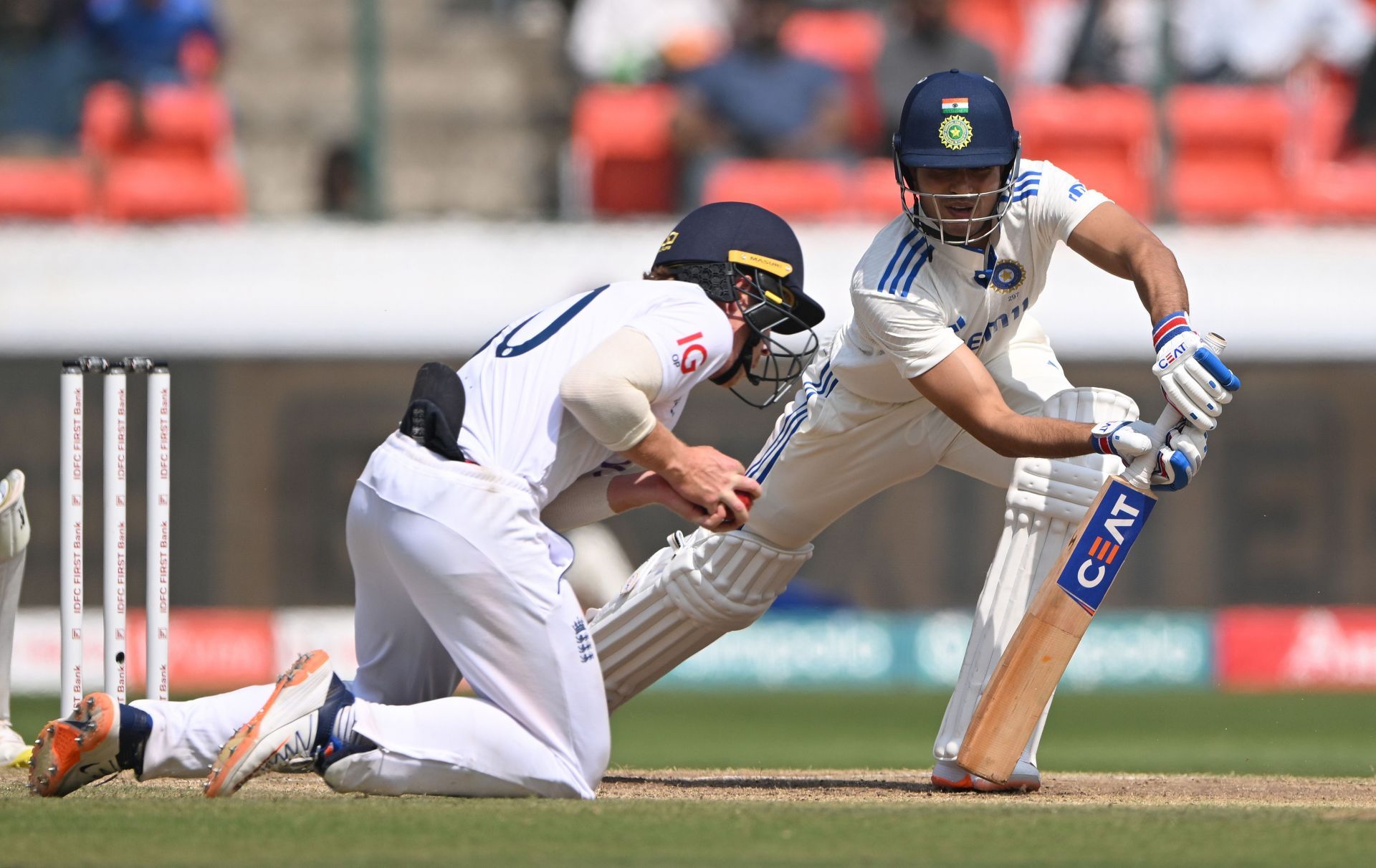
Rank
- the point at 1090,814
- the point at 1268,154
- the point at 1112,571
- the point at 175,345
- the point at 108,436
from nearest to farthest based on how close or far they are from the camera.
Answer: the point at 1090,814
the point at 1112,571
the point at 108,436
the point at 175,345
the point at 1268,154

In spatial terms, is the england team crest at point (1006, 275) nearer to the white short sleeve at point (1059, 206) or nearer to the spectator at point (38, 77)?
the white short sleeve at point (1059, 206)

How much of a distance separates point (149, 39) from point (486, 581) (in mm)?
7718

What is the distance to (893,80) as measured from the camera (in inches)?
409

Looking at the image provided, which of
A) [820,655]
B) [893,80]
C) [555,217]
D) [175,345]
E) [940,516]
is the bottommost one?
[820,655]

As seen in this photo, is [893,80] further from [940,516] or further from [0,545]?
[0,545]

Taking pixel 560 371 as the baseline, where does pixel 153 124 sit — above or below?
below

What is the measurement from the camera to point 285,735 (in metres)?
3.72

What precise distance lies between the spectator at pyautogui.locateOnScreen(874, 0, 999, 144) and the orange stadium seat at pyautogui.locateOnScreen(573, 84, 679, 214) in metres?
1.23

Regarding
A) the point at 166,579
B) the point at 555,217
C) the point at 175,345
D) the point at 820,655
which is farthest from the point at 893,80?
the point at 166,579

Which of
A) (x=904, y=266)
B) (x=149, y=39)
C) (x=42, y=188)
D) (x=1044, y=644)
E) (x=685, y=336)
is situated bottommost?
(x=1044, y=644)

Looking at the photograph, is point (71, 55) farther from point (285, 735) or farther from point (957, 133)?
point (285, 735)

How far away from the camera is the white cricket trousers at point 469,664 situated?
379cm

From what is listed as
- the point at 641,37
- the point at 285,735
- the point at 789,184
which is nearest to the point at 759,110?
the point at 789,184

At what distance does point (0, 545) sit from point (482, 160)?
7120mm
